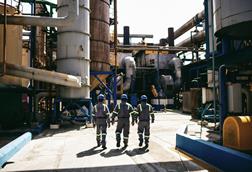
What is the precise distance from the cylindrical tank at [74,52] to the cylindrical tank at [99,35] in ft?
7.00

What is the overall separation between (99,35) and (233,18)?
11.4m

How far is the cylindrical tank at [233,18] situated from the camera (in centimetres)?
617

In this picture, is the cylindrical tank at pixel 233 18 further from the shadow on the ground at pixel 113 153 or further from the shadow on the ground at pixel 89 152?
the shadow on the ground at pixel 89 152

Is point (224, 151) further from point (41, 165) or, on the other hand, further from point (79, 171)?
point (41, 165)

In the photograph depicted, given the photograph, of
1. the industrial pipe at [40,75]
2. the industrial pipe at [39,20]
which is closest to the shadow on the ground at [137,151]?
the industrial pipe at [40,75]

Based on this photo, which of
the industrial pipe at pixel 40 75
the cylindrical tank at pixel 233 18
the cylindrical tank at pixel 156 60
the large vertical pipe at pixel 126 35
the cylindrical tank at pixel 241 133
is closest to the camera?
the cylindrical tank at pixel 241 133

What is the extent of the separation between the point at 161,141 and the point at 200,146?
9.98ft

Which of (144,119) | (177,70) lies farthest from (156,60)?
(144,119)

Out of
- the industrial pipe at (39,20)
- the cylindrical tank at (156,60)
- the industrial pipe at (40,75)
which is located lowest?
the industrial pipe at (40,75)

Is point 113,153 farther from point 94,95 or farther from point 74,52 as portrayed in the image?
point 94,95

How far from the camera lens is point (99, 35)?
16906 mm

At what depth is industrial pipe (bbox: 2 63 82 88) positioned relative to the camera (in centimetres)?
1140

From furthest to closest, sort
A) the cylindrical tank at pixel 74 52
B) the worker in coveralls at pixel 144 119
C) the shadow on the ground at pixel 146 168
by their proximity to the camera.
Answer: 1. the cylindrical tank at pixel 74 52
2. the worker in coveralls at pixel 144 119
3. the shadow on the ground at pixel 146 168

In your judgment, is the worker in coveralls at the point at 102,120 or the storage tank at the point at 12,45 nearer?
the worker in coveralls at the point at 102,120
